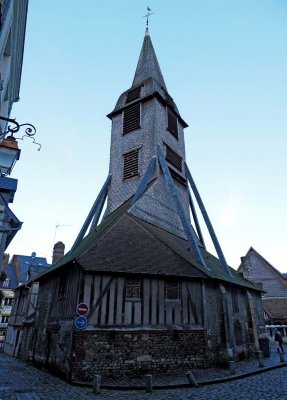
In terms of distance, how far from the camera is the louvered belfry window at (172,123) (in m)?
19.6

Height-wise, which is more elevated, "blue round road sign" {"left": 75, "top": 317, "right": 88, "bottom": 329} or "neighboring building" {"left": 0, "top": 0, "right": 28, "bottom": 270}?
"neighboring building" {"left": 0, "top": 0, "right": 28, "bottom": 270}

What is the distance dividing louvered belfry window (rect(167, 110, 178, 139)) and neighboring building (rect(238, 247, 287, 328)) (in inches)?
494

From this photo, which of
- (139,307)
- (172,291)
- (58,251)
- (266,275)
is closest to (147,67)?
(58,251)

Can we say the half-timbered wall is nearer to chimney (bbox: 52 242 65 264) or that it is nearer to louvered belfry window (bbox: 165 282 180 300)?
louvered belfry window (bbox: 165 282 180 300)

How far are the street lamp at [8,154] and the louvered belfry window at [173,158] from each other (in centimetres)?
1346

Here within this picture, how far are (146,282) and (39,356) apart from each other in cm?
699

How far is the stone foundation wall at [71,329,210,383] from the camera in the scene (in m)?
8.98

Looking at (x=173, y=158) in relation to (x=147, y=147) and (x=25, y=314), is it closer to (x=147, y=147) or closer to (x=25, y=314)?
(x=147, y=147)

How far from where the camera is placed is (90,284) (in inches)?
386

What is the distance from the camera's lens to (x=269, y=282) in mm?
27031

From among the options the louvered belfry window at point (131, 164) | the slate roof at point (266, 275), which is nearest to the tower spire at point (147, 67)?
the louvered belfry window at point (131, 164)

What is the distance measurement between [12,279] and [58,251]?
400 inches

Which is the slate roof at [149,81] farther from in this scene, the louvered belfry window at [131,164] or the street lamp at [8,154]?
the street lamp at [8,154]

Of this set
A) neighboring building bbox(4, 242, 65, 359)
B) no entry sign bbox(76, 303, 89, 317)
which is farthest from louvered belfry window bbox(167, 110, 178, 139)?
no entry sign bbox(76, 303, 89, 317)
